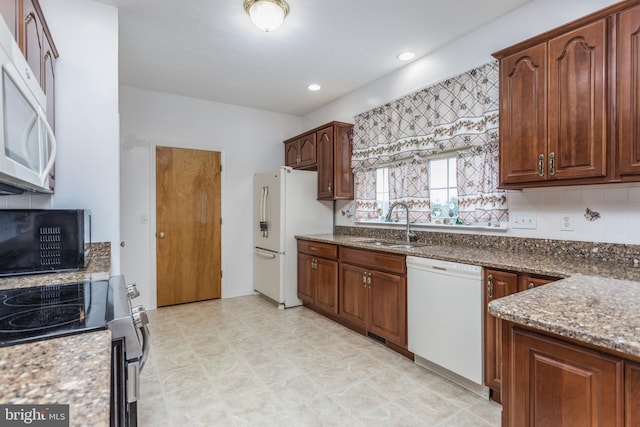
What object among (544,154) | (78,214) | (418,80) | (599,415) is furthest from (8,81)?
(418,80)

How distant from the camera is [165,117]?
12.8 feet

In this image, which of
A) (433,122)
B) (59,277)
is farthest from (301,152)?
(59,277)

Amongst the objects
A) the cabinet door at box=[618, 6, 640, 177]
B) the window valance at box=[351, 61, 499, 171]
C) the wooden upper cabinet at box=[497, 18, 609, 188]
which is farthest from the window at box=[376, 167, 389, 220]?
the cabinet door at box=[618, 6, 640, 177]

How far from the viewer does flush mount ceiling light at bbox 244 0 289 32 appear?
2131 millimetres

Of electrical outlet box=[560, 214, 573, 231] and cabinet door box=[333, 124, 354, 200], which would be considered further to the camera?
cabinet door box=[333, 124, 354, 200]

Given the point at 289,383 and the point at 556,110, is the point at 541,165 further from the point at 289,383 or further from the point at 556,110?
the point at 289,383

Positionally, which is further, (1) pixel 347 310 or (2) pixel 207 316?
(2) pixel 207 316

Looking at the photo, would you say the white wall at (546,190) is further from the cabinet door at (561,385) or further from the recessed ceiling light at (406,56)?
the cabinet door at (561,385)

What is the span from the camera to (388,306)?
264cm

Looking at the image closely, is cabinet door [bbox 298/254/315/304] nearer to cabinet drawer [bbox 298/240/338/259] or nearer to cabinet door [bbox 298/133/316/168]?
cabinet drawer [bbox 298/240/338/259]

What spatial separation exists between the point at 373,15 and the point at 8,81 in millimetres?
2238

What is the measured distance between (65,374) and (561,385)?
128cm

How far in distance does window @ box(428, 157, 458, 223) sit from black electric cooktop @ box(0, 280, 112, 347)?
256 cm

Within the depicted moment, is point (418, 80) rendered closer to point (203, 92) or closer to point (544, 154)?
point (544, 154)
